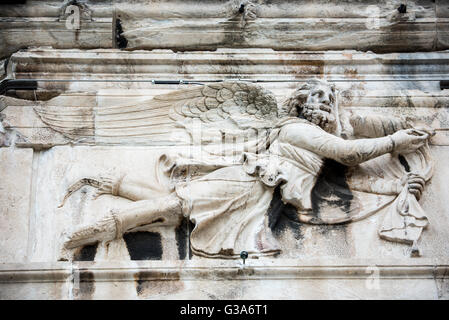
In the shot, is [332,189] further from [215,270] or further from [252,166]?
[215,270]

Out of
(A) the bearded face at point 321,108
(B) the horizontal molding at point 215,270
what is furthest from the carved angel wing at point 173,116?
(B) the horizontal molding at point 215,270

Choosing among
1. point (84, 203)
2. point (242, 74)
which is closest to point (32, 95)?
point (84, 203)

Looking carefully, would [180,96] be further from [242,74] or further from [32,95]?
[32,95]

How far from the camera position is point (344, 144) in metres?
6.84

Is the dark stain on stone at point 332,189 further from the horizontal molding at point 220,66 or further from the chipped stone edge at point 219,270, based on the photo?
the horizontal molding at point 220,66

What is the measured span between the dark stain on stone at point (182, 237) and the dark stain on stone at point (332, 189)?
95cm

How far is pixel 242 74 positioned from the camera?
7648mm

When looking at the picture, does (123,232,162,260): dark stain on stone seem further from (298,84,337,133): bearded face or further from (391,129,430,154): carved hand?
(391,129,430,154): carved hand

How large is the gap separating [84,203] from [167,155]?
2.35ft

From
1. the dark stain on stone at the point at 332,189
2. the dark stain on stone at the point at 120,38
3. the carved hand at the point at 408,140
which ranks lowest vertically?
the dark stain on stone at the point at 332,189

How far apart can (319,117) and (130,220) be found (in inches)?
66.1

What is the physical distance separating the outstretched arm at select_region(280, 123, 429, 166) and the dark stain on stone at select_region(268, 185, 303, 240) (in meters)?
0.42

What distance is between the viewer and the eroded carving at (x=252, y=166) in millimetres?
6590

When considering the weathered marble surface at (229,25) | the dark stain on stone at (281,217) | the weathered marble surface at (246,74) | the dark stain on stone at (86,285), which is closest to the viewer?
the dark stain on stone at (86,285)
